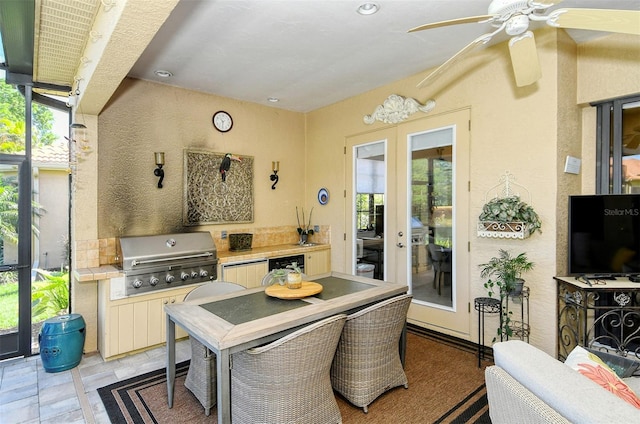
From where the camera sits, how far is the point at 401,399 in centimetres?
Result: 233

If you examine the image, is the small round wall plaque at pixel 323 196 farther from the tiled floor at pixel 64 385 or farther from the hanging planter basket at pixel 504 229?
the tiled floor at pixel 64 385

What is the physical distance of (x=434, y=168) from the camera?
3.59 metres

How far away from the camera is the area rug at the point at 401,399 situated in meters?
2.15

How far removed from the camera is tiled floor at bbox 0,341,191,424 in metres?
2.23

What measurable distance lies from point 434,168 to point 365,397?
2414mm

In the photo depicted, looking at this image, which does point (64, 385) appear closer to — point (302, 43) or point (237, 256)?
point (237, 256)

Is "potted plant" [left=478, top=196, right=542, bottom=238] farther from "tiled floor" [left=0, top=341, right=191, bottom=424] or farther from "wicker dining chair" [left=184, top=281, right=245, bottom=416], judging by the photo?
"tiled floor" [left=0, top=341, right=191, bottom=424]

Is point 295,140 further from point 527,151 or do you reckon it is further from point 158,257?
point 527,151

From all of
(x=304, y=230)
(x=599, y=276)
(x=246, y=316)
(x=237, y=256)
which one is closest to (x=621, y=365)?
(x=599, y=276)

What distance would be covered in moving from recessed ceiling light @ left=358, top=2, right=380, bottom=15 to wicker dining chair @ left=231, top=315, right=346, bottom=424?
6.96 ft

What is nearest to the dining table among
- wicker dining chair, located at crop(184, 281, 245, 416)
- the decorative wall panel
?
wicker dining chair, located at crop(184, 281, 245, 416)

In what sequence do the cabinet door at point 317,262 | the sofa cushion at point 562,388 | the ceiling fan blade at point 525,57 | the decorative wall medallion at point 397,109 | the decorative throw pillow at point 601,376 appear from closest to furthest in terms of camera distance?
the sofa cushion at point 562,388, the decorative throw pillow at point 601,376, the ceiling fan blade at point 525,57, the decorative wall medallion at point 397,109, the cabinet door at point 317,262

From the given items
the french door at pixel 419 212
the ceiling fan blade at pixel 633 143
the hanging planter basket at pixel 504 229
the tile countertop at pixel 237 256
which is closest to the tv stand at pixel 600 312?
the hanging planter basket at pixel 504 229

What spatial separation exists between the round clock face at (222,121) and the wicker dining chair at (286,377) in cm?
314
